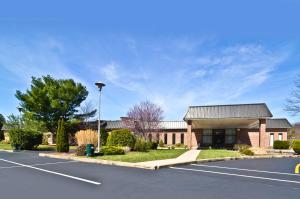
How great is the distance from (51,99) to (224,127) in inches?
932

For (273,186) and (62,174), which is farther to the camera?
(62,174)

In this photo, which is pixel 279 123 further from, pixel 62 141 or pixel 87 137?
pixel 62 141

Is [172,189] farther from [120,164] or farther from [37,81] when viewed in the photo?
[37,81]

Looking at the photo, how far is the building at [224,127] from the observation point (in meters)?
33.5

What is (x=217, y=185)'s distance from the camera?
9984mm

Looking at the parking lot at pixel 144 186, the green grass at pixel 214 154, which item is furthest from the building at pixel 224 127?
the parking lot at pixel 144 186

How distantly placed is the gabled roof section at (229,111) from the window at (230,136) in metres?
5.30

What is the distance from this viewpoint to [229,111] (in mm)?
34969

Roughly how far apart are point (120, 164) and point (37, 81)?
3275cm

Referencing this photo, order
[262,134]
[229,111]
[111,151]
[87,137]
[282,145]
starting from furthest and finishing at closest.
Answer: [282,145]
[229,111]
[262,134]
[87,137]
[111,151]

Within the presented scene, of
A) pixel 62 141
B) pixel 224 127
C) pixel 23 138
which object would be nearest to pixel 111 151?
pixel 62 141

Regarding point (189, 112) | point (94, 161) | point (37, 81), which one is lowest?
point (94, 161)

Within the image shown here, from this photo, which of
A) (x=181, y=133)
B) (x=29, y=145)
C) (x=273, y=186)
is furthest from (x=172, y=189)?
(x=181, y=133)

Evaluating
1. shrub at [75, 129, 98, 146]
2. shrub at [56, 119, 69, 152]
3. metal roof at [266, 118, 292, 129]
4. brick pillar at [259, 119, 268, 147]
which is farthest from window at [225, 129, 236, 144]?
shrub at [56, 119, 69, 152]
